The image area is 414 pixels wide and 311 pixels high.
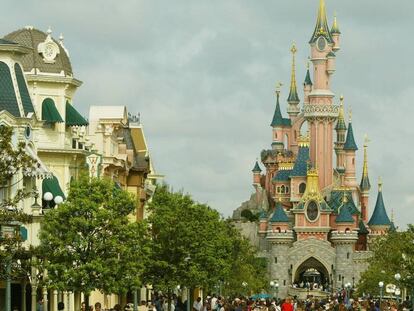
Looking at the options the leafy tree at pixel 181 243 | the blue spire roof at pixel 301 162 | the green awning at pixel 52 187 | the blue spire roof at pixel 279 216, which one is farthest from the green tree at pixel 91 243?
the blue spire roof at pixel 301 162

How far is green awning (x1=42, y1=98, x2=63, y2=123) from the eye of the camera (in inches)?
2243

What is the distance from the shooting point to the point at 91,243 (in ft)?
153

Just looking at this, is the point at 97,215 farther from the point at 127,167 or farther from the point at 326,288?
the point at 326,288

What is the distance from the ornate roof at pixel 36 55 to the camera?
5850 centimetres

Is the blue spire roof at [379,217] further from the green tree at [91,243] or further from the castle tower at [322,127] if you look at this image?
the green tree at [91,243]

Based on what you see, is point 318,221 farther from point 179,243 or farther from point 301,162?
point 179,243

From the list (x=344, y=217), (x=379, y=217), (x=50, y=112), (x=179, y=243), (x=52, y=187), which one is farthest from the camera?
(x=379, y=217)

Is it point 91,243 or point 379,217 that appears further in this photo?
point 379,217

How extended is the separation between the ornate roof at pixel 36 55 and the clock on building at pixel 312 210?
425 ft

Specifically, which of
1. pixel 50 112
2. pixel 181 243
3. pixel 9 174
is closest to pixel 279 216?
pixel 181 243

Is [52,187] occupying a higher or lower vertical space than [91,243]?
higher

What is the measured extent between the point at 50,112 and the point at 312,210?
132922 millimetres

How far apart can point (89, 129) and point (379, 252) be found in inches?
1869

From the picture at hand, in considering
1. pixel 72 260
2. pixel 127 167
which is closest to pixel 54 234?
pixel 72 260
